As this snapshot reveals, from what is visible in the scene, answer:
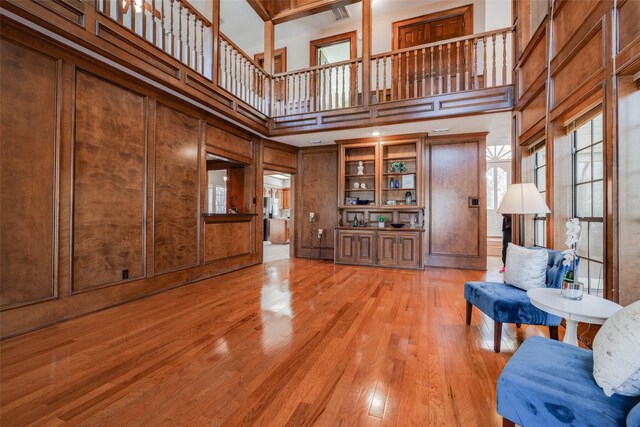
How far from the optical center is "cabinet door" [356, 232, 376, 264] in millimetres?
5711

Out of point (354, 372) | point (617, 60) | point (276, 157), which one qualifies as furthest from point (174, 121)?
point (617, 60)

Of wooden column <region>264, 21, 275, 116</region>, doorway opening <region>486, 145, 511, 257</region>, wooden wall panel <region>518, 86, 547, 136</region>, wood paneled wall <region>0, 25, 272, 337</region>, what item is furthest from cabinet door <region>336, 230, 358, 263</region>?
doorway opening <region>486, 145, 511, 257</region>

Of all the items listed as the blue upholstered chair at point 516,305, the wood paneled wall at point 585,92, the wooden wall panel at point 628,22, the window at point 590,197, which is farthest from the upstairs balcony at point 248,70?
the blue upholstered chair at point 516,305

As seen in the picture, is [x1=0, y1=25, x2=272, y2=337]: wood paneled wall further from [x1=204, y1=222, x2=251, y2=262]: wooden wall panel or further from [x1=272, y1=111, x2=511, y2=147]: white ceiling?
[x1=272, y1=111, x2=511, y2=147]: white ceiling

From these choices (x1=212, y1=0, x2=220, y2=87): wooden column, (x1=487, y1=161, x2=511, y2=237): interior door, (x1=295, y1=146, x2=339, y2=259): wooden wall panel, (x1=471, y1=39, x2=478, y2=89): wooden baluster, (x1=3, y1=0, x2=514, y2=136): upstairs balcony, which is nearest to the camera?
(x1=3, y1=0, x2=514, y2=136): upstairs balcony

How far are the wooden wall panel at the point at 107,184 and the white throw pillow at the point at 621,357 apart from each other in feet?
13.2

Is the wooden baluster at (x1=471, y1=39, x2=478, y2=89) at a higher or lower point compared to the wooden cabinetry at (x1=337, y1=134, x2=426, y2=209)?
higher

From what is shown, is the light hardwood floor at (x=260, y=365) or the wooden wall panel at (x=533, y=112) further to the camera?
the wooden wall panel at (x=533, y=112)

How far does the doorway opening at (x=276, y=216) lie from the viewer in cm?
827

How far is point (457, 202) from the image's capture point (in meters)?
5.66

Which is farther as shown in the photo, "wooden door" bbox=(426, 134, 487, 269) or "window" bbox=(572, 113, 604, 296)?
"wooden door" bbox=(426, 134, 487, 269)

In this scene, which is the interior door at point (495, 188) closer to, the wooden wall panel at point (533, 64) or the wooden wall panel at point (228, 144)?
the wooden wall panel at point (533, 64)

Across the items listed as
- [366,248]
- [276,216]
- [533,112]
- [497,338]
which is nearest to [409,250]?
[366,248]

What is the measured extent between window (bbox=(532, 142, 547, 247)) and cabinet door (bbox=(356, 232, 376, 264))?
2714 millimetres
